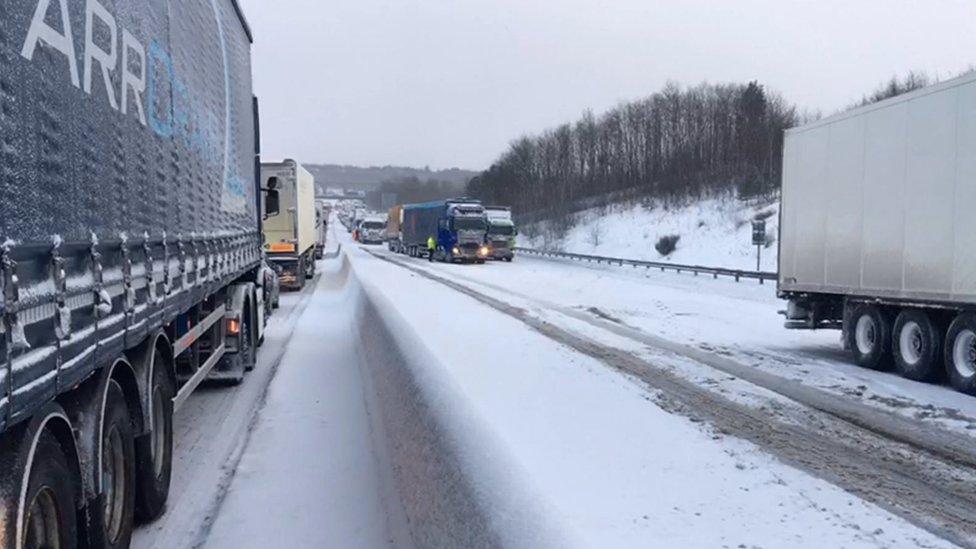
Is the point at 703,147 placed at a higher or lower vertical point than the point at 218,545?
higher

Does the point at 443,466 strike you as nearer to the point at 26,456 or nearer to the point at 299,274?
the point at 26,456

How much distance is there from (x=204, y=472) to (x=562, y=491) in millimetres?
3834

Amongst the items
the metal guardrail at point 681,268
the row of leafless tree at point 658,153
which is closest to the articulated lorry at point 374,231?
the row of leafless tree at point 658,153

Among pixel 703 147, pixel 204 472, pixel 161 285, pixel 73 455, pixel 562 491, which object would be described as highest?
pixel 703 147

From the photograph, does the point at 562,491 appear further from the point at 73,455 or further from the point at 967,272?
the point at 967,272

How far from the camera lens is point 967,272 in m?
10.9

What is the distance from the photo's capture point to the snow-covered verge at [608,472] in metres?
4.97

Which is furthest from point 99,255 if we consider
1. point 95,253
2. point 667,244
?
point 667,244

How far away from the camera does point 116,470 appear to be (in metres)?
5.27

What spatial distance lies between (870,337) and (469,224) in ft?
122

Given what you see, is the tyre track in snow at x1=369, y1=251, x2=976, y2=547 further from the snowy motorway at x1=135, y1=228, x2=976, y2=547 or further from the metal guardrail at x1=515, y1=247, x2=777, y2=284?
the metal guardrail at x1=515, y1=247, x2=777, y2=284

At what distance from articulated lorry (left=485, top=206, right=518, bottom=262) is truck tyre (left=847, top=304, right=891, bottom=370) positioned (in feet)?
127

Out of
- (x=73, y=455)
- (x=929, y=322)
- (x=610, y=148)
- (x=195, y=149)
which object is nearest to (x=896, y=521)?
(x=73, y=455)

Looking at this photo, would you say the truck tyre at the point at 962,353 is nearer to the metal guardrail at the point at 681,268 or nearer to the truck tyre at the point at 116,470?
the truck tyre at the point at 116,470
